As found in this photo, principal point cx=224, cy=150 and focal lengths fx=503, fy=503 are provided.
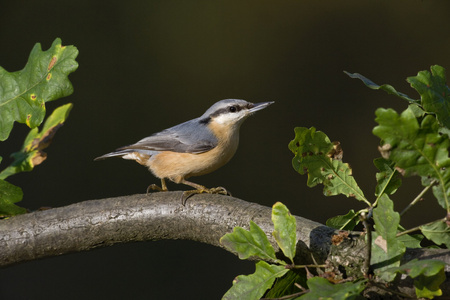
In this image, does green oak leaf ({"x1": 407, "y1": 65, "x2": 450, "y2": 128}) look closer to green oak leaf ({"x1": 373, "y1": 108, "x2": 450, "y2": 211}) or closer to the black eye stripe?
green oak leaf ({"x1": 373, "y1": 108, "x2": 450, "y2": 211})

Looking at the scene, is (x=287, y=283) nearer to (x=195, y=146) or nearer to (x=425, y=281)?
(x=425, y=281)

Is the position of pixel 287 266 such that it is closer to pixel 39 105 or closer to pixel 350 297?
pixel 350 297

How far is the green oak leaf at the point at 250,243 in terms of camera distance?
2.00 ft

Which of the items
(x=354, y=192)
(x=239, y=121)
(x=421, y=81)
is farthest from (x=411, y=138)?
(x=239, y=121)

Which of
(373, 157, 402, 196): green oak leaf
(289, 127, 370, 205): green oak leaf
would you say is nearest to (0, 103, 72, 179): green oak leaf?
(289, 127, 370, 205): green oak leaf

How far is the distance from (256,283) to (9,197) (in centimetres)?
57

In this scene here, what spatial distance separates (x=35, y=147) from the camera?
105 cm

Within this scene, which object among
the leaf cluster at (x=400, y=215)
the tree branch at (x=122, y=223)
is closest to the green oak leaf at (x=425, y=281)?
the leaf cluster at (x=400, y=215)

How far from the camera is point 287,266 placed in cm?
60

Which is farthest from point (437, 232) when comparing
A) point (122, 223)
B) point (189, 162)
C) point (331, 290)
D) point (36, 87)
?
point (189, 162)

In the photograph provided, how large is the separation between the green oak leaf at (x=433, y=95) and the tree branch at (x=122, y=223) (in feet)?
0.97

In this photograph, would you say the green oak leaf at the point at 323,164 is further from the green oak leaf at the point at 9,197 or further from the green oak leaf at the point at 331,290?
the green oak leaf at the point at 9,197

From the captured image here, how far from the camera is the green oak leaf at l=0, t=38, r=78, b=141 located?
33.6 inches

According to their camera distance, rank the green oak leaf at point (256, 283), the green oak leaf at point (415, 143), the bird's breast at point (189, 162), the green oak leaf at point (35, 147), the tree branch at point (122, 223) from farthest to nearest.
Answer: the bird's breast at point (189, 162), the green oak leaf at point (35, 147), the tree branch at point (122, 223), the green oak leaf at point (256, 283), the green oak leaf at point (415, 143)
